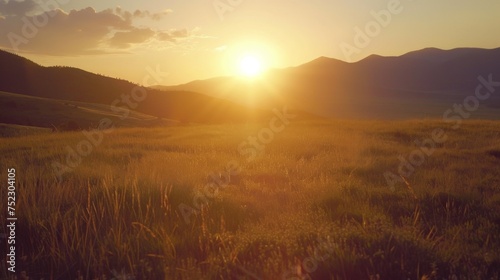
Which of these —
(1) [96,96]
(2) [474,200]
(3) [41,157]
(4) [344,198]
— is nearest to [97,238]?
(4) [344,198]

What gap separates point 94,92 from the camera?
390 feet

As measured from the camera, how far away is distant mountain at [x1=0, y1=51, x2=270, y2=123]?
111137 mm

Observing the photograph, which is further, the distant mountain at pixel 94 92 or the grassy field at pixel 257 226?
the distant mountain at pixel 94 92

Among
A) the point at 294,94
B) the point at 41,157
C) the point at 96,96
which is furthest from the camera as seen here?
the point at 294,94

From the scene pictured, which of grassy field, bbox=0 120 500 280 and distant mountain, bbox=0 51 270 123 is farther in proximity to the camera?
distant mountain, bbox=0 51 270 123

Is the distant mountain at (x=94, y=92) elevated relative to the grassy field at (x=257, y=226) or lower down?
elevated

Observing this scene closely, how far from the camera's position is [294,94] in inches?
6284

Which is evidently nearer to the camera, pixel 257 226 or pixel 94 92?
pixel 257 226

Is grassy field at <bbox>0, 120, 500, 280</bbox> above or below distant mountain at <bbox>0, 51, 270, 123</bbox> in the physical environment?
below

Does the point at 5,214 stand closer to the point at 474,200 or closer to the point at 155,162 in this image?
the point at 155,162

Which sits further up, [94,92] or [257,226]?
[94,92]

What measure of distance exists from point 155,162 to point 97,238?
5.63 meters

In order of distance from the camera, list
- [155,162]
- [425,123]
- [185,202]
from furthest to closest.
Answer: [425,123] → [155,162] → [185,202]

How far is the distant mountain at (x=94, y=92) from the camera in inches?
4375
